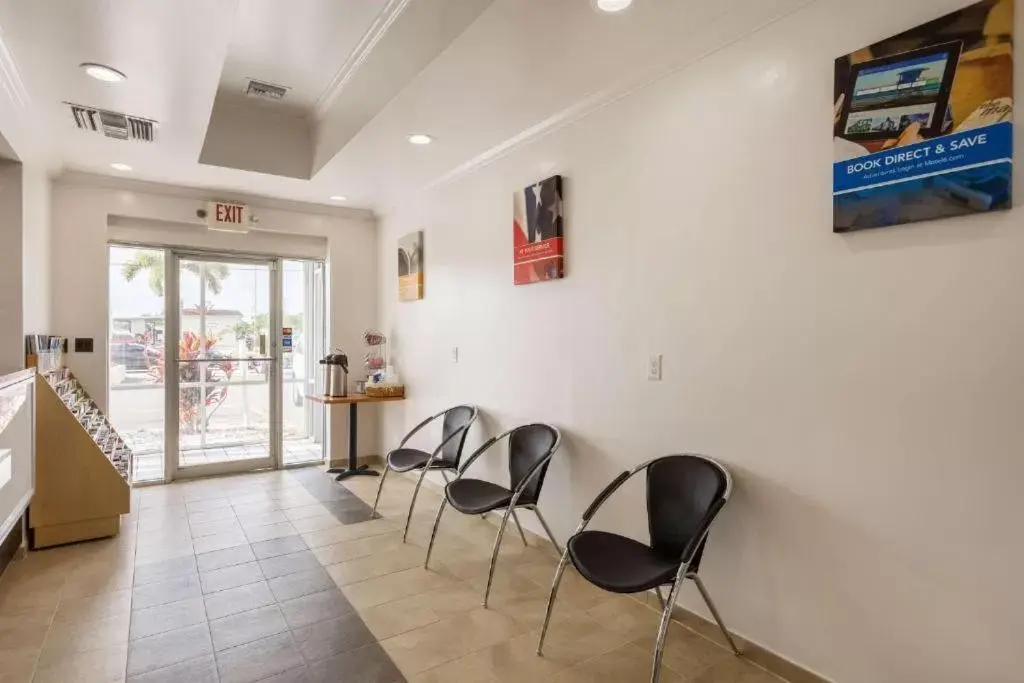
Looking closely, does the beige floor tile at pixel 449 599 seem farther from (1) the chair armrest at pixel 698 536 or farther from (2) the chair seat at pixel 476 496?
(1) the chair armrest at pixel 698 536

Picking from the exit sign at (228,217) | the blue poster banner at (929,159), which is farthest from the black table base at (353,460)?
the blue poster banner at (929,159)

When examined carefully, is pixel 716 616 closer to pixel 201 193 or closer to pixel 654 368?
pixel 654 368

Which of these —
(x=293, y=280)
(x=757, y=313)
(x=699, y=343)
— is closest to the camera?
(x=757, y=313)

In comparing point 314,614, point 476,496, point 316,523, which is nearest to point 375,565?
point 314,614

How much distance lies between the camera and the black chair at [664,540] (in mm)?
2109

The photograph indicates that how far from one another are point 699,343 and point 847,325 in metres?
0.64

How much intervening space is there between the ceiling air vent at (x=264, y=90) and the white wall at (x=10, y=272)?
1.53 metres

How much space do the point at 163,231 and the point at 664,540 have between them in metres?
4.89

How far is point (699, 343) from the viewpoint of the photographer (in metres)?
2.55

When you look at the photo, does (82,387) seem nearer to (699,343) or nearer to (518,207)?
(518,207)

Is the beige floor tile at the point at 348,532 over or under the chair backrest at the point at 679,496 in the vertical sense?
under

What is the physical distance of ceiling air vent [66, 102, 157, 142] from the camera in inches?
126

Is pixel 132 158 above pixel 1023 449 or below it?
above

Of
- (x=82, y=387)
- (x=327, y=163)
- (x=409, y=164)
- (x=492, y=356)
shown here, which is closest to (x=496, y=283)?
(x=492, y=356)
